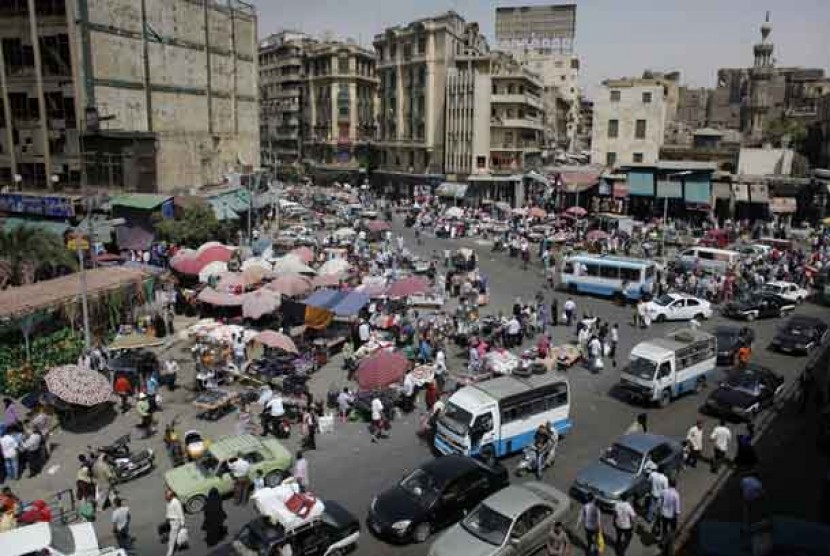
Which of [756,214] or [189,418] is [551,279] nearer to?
[189,418]

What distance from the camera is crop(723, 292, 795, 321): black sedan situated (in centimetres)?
2933

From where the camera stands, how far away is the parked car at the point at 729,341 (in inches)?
930

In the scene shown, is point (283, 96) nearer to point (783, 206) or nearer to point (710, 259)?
point (783, 206)

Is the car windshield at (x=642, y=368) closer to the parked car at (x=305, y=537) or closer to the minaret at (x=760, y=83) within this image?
the parked car at (x=305, y=537)

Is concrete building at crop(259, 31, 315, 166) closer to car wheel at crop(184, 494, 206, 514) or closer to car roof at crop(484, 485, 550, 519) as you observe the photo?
car wheel at crop(184, 494, 206, 514)

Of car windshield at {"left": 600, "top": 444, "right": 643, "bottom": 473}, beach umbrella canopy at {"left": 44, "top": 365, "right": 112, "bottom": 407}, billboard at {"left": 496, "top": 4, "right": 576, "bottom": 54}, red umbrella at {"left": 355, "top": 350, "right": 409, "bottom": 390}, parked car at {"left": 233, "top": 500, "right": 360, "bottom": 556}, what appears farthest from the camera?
billboard at {"left": 496, "top": 4, "right": 576, "bottom": 54}

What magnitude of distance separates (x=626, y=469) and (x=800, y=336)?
46.8ft

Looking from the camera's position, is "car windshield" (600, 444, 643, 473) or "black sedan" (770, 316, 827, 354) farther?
"black sedan" (770, 316, 827, 354)

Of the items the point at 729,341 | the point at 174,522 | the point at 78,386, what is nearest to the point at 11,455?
the point at 78,386

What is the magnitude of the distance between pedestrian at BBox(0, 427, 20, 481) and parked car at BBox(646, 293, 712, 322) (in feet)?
80.6

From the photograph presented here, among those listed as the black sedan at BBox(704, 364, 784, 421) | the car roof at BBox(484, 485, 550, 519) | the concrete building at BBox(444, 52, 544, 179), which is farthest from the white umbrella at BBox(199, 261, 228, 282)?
the concrete building at BBox(444, 52, 544, 179)

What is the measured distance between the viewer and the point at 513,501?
40.3 feet

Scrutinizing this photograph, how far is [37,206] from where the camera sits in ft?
130

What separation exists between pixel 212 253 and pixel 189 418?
14555mm
